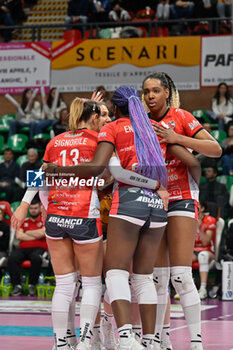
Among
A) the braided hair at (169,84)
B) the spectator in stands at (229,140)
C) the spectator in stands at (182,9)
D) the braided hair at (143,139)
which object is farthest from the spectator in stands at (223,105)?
the braided hair at (143,139)

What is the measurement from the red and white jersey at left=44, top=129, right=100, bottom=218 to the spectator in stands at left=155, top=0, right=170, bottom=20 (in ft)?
39.4

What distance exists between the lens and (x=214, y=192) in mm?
11703

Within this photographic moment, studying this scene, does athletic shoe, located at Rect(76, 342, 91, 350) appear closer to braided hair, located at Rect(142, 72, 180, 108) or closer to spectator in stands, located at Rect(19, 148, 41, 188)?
braided hair, located at Rect(142, 72, 180, 108)

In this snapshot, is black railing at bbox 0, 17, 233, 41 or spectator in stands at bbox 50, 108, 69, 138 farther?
black railing at bbox 0, 17, 233, 41

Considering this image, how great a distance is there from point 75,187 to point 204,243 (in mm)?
6071

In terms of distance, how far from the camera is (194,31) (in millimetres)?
15961

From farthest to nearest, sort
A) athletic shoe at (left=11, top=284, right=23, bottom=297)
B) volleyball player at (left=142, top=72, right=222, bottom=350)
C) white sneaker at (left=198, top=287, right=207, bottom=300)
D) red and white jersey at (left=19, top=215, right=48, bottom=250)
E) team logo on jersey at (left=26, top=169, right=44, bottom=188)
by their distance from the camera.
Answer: red and white jersey at (left=19, top=215, right=48, bottom=250)
athletic shoe at (left=11, top=284, right=23, bottom=297)
white sneaker at (left=198, top=287, right=207, bottom=300)
team logo on jersey at (left=26, top=169, right=44, bottom=188)
volleyball player at (left=142, top=72, right=222, bottom=350)

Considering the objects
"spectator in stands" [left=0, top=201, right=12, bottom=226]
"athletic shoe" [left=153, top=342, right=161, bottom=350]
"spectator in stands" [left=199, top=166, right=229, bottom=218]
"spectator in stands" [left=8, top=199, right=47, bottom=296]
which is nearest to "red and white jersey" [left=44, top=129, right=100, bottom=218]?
"athletic shoe" [left=153, top=342, right=161, bottom=350]

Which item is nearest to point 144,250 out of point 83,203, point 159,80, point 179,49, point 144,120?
point 83,203

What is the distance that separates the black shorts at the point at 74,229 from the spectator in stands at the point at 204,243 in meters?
5.70

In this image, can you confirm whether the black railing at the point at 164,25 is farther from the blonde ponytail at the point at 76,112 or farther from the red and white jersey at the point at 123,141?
the red and white jersey at the point at 123,141

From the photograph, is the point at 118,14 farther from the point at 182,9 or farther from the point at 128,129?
the point at 128,129

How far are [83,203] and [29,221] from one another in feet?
21.5

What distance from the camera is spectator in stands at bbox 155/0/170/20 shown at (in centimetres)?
1659
